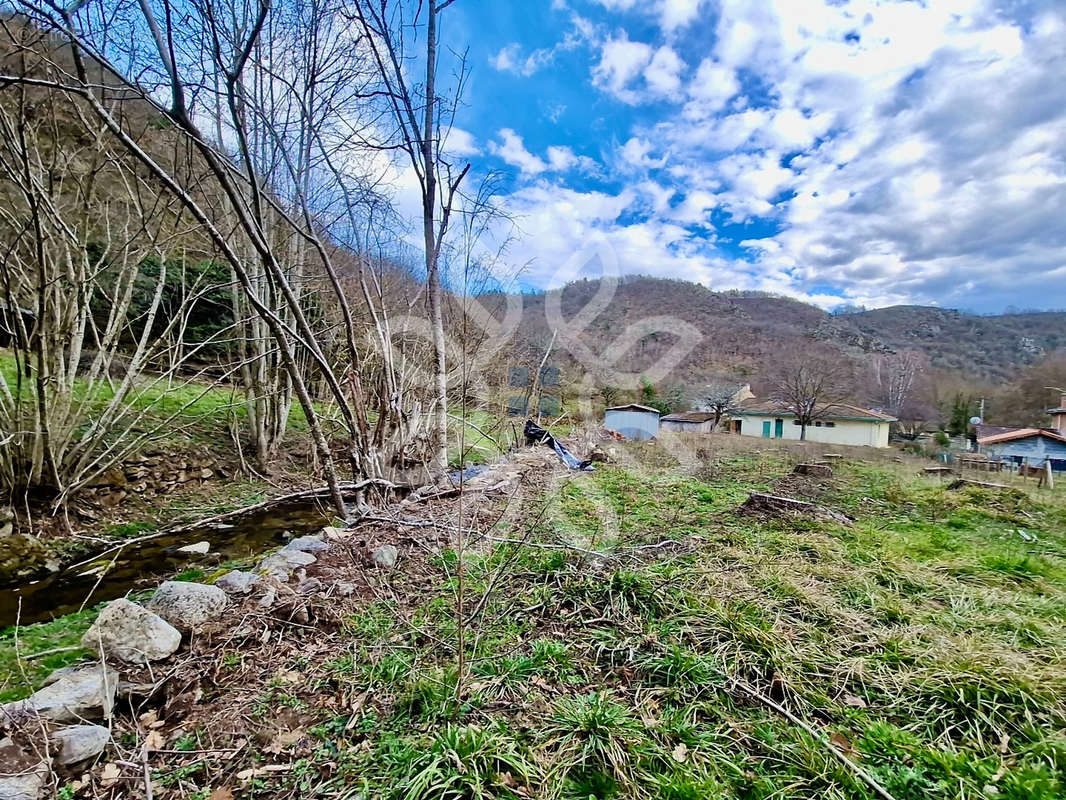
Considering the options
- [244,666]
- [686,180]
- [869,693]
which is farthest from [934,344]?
[244,666]

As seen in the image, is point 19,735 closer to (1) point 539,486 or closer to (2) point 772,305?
(1) point 539,486

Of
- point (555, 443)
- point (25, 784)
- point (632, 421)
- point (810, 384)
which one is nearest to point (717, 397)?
point (810, 384)

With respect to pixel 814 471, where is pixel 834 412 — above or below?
above

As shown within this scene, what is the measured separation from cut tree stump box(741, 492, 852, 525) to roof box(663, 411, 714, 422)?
53.6 feet

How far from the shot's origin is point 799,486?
245 inches

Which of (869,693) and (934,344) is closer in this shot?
(869,693)

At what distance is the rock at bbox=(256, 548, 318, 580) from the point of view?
264 centimetres

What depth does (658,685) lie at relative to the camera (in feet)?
5.77

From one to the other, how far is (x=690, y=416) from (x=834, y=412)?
8820 mm

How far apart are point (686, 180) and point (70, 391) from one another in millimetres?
11383

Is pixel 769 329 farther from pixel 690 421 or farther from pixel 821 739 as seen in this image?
pixel 821 739

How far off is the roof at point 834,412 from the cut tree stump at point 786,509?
21675 millimetres

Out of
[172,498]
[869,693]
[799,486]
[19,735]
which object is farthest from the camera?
[799,486]

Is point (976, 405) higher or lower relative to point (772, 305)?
lower
